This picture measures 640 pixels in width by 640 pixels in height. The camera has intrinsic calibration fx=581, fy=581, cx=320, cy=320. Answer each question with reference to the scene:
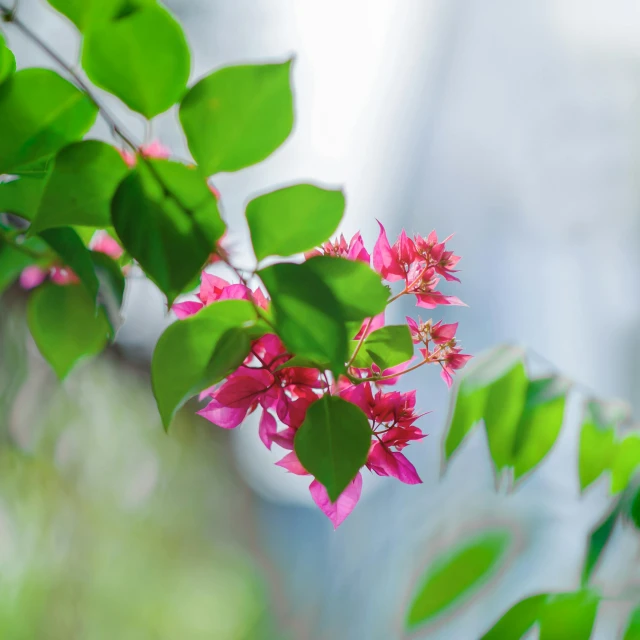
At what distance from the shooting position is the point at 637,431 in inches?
14.3

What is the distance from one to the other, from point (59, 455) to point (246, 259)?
673mm

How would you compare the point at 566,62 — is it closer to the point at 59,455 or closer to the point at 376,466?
the point at 376,466

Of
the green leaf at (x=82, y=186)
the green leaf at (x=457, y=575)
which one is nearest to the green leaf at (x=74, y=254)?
the green leaf at (x=82, y=186)

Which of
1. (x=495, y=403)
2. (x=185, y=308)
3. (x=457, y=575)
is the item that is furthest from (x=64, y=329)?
(x=457, y=575)

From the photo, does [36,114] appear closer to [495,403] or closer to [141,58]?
[141,58]

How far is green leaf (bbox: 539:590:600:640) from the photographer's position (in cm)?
29

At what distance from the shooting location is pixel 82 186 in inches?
6.3

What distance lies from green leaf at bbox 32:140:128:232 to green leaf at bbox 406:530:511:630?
807 millimetres

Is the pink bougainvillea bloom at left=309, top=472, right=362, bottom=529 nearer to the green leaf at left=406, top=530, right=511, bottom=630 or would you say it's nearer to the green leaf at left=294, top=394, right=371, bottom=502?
the green leaf at left=294, top=394, right=371, bottom=502

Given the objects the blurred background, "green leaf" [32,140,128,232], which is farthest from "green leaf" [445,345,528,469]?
the blurred background

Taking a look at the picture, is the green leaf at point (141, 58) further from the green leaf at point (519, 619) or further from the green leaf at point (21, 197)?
the green leaf at point (519, 619)

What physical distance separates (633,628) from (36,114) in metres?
0.36

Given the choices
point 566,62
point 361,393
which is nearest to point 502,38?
point 566,62

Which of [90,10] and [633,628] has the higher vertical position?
[90,10]
